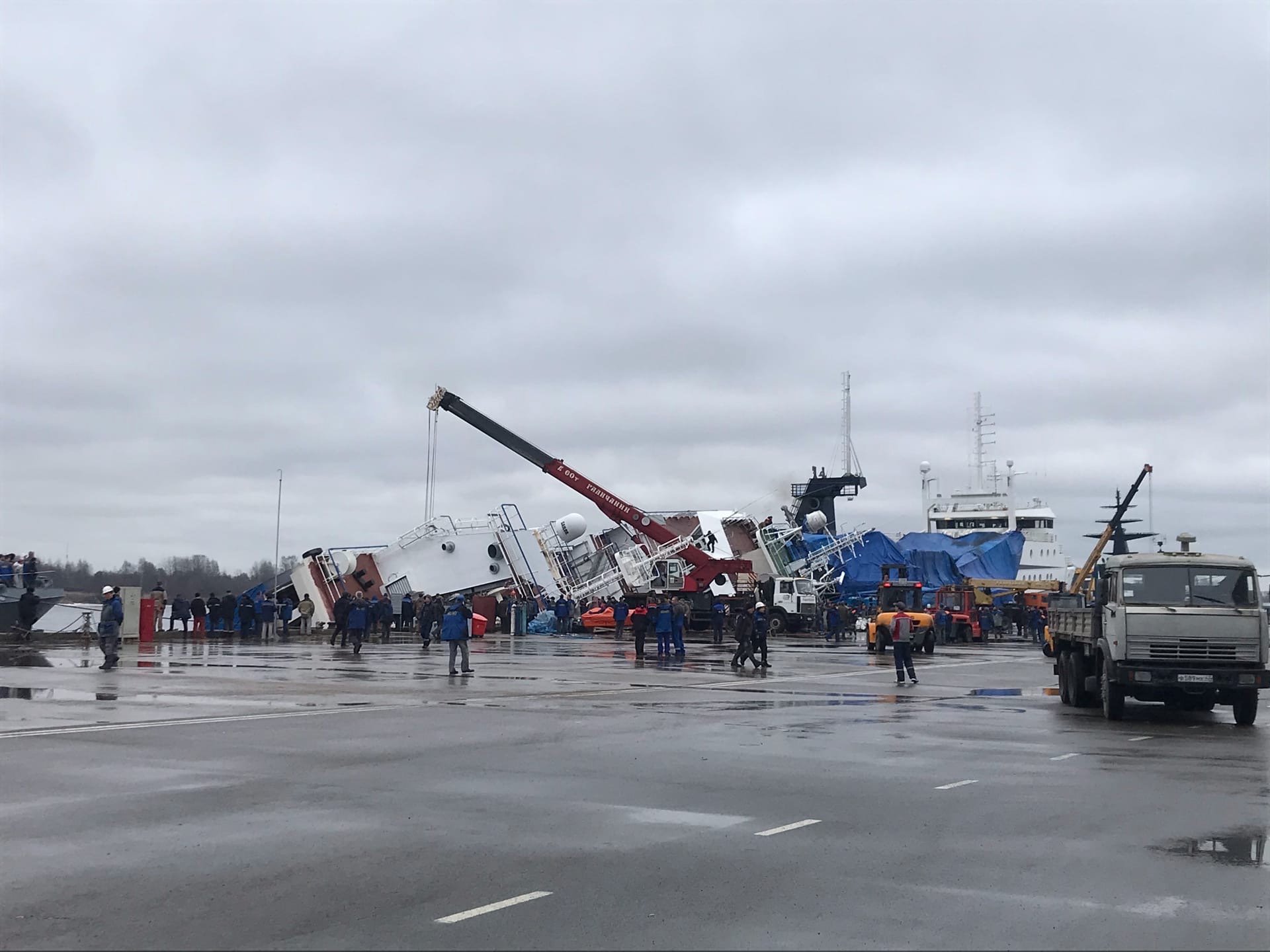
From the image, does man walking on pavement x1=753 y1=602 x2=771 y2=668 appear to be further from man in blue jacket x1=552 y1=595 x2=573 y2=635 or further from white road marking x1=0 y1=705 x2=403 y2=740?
man in blue jacket x1=552 y1=595 x2=573 y2=635

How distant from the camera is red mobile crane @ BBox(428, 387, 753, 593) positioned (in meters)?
50.8

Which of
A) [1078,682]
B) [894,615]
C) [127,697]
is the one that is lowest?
[127,697]

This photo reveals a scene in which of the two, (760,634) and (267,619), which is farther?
(267,619)

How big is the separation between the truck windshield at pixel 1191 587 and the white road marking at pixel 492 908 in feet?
43.1

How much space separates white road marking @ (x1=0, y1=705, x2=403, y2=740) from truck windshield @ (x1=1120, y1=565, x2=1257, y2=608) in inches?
415

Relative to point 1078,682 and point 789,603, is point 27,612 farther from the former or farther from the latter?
point 789,603

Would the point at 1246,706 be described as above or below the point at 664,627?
below

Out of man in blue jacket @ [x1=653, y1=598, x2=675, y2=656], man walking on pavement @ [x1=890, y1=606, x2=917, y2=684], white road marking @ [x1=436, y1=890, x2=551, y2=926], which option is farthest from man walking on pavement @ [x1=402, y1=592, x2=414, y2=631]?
white road marking @ [x1=436, y1=890, x2=551, y2=926]

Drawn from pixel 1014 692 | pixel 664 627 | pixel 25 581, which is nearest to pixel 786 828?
pixel 1014 692

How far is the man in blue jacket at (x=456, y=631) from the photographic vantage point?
937 inches

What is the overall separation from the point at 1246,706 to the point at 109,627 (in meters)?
19.3

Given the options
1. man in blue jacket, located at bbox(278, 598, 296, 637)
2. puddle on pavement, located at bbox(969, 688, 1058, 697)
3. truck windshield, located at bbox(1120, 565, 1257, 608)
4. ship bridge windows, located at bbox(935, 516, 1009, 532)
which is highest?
ship bridge windows, located at bbox(935, 516, 1009, 532)

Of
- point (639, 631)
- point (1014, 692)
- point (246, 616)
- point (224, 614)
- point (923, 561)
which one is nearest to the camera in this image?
point (1014, 692)

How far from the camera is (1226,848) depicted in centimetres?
844
